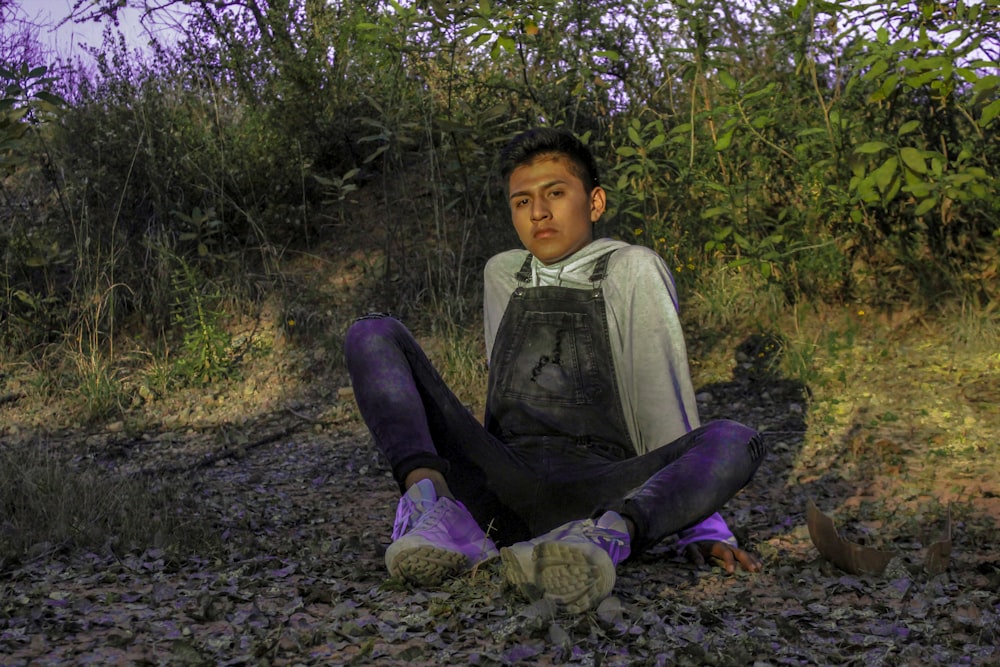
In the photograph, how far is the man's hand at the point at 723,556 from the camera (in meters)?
3.00

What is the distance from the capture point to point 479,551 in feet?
9.39

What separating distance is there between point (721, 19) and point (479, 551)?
4.55 meters

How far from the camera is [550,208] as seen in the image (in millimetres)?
3234

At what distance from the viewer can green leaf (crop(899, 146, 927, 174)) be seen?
179 inches

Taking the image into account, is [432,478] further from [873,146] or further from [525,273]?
[873,146]

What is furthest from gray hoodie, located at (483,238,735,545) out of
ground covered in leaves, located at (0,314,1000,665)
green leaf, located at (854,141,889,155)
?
green leaf, located at (854,141,889,155)

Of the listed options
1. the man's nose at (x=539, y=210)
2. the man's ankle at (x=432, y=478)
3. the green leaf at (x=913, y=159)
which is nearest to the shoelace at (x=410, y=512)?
the man's ankle at (x=432, y=478)

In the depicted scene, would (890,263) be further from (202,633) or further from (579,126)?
(202,633)

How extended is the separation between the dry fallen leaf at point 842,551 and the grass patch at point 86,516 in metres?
2.01

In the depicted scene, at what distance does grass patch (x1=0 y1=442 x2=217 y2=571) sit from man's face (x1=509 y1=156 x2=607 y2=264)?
1.53 metres

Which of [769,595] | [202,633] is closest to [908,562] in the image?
[769,595]

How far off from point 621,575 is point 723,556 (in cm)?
32

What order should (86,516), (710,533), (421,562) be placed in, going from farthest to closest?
(86,516) → (710,533) → (421,562)

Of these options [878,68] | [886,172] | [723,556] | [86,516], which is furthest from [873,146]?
[86,516]
